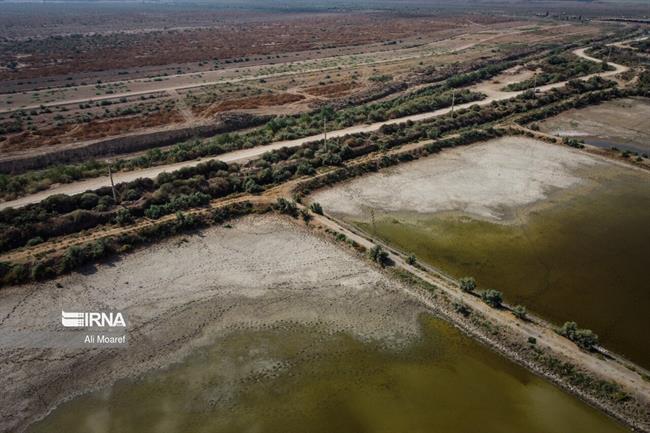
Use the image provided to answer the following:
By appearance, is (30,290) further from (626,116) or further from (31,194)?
(626,116)

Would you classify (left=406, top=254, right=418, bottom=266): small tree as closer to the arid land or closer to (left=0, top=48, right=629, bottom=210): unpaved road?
the arid land

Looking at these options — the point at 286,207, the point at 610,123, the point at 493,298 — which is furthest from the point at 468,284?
the point at 610,123

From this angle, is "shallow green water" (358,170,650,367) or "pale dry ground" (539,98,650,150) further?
"pale dry ground" (539,98,650,150)

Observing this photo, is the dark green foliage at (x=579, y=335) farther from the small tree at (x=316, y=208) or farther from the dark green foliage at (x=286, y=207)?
the dark green foliage at (x=286, y=207)

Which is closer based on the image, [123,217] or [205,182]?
[123,217]

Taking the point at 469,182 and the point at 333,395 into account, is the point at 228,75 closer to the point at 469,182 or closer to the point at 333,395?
the point at 469,182

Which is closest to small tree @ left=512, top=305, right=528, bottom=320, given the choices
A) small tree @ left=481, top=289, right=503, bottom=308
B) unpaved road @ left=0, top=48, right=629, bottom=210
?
small tree @ left=481, top=289, right=503, bottom=308

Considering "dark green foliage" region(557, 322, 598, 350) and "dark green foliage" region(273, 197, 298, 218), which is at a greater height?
"dark green foliage" region(273, 197, 298, 218)
